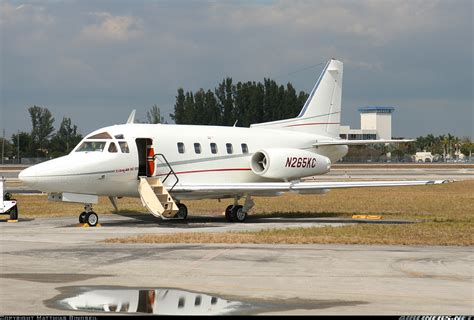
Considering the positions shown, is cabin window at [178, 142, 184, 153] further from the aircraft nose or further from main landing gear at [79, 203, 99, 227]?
the aircraft nose

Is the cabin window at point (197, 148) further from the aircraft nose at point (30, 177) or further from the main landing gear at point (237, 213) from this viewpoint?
the aircraft nose at point (30, 177)

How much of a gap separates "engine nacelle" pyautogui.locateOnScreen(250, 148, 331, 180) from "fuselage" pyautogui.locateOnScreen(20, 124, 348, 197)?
34 centimetres

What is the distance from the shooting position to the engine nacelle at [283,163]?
30.6 meters

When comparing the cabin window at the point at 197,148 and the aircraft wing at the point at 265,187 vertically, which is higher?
the cabin window at the point at 197,148

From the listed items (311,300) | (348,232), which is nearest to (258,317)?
(311,300)

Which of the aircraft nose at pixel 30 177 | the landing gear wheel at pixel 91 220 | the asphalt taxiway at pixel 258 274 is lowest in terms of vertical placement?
the asphalt taxiway at pixel 258 274

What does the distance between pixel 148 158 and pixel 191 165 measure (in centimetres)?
192

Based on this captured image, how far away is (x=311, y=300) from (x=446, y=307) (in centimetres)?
193

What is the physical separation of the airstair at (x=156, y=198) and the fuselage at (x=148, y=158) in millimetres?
310

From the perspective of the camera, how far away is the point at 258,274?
15039mm

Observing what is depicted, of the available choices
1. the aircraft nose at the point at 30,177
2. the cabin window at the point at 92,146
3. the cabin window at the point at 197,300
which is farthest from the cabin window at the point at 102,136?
the cabin window at the point at 197,300

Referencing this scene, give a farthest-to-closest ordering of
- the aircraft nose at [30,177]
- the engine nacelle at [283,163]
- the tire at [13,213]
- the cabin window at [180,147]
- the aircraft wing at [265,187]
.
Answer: the engine nacelle at [283,163] < the tire at [13,213] < the cabin window at [180,147] < the aircraft wing at [265,187] < the aircraft nose at [30,177]

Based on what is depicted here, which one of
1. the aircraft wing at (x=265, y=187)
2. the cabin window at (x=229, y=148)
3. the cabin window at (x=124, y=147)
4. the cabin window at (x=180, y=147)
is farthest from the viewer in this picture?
the cabin window at (x=229, y=148)

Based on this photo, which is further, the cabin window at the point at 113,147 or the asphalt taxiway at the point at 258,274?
the cabin window at the point at 113,147
